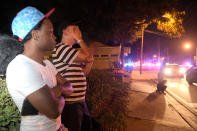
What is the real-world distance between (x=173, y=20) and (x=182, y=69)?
906 cm

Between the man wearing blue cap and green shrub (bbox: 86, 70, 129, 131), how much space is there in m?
1.80

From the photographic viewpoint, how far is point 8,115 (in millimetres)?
2094

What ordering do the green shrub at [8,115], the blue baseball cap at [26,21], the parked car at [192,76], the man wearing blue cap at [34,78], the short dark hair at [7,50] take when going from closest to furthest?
the man wearing blue cap at [34,78] → the blue baseball cap at [26,21] → the green shrub at [8,115] → the short dark hair at [7,50] → the parked car at [192,76]

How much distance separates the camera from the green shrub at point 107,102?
10.9ft

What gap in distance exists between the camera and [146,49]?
5538cm

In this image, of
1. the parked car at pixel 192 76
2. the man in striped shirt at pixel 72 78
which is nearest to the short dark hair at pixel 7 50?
the man in striped shirt at pixel 72 78

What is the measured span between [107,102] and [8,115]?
2000 mm

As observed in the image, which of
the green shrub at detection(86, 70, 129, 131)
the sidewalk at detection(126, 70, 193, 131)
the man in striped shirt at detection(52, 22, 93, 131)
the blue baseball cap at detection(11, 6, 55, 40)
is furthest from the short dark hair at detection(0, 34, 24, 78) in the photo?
the sidewalk at detection(126, 70, 193, 131)

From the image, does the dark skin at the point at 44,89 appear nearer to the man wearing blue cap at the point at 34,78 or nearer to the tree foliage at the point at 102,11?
the man wearing blue cap at the point at 34,78

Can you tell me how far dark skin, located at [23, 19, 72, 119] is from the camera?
1.24 m

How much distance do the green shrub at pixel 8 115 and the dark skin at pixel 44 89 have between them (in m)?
0.89

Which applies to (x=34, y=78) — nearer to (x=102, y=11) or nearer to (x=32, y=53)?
(x=32, y=53)

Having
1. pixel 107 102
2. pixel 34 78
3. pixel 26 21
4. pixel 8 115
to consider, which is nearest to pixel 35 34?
pixel 26 21

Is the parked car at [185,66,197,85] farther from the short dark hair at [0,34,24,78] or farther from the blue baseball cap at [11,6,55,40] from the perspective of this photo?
the blue baseball cap at [11,6,55,40]
